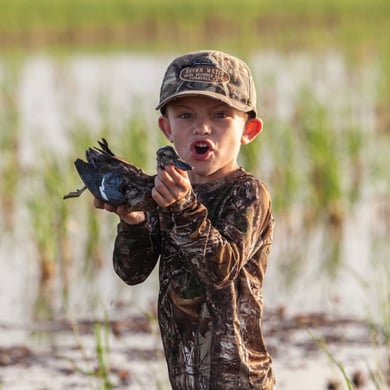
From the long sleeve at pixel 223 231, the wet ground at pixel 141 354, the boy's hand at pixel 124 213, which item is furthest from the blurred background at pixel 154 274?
the boy's hand at pixel 124 213

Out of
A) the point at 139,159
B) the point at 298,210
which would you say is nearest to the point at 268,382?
the point at 139,159

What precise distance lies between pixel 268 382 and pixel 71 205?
14.0 ft

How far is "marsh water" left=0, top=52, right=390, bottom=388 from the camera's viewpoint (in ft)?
17.2

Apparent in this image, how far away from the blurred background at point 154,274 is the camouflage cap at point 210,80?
774 mm

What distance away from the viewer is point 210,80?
7.25 feet

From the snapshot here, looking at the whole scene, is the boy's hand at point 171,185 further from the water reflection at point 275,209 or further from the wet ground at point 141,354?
the water reflection at point 275,209

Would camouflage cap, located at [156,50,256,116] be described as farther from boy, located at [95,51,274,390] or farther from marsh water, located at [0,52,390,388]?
marsh water, located at [0,52,390,388]

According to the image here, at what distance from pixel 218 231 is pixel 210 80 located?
326mm

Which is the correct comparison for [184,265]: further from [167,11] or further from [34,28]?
[167,11]

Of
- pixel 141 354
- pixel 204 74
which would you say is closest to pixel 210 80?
pixel 204 74

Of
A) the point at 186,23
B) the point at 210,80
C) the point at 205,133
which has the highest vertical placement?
the point at 186,23

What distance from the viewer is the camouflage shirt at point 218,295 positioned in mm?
2209

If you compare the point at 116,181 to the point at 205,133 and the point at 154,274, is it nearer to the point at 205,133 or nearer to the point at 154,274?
the point at 205,133

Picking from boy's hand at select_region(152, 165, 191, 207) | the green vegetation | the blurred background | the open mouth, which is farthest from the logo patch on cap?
the green vegetation
